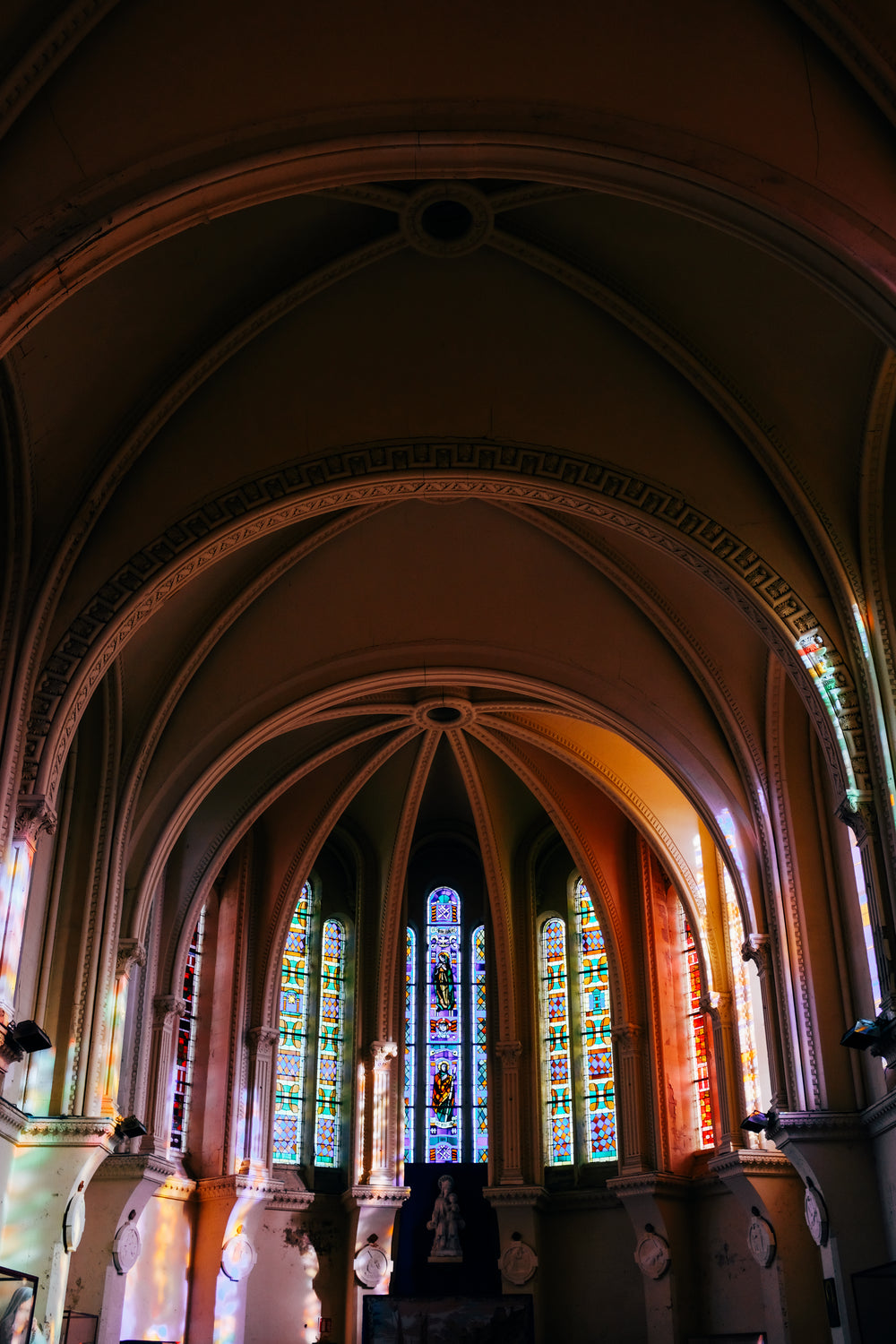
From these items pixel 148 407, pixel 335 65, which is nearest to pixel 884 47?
pixel 335 65

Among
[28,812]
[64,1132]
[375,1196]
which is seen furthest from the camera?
[375,1196]

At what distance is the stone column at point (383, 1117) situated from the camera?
2236cm

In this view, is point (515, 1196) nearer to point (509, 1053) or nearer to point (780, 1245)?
point (509, 1053)

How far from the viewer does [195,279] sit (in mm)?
13570

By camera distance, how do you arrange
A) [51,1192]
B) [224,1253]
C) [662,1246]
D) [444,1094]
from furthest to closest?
[444,1094], [224,1253], [662,1246], [51,1192]

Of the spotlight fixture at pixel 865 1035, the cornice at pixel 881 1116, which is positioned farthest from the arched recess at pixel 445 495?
the cornice at pixel 881 1116

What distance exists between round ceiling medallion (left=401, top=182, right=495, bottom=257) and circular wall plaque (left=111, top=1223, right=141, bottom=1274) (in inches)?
509

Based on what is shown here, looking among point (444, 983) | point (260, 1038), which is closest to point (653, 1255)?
point (444, 983)

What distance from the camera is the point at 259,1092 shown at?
22.0m

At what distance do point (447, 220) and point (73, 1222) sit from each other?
38.2 feet

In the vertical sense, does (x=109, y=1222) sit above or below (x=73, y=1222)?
above

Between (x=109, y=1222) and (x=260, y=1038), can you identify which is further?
(x=260, y=1038)

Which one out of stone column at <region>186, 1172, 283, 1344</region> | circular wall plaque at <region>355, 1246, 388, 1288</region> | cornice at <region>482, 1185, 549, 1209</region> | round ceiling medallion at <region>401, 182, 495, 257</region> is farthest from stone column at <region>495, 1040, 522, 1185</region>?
round ceiling medallion at <region>401, 182, 495, 257</region>

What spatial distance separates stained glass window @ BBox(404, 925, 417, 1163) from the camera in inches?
929
